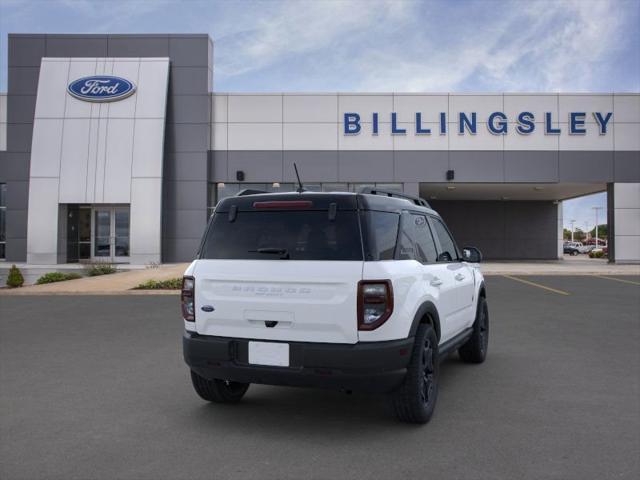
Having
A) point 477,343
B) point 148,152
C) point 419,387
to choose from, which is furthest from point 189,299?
point 148,152

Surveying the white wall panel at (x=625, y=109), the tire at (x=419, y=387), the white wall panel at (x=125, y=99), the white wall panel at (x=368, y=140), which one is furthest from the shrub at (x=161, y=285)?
the white wall panel at (x=625, y=109)

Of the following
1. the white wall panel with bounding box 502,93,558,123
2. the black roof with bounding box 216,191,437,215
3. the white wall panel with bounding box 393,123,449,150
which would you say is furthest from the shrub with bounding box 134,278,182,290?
the white wall panel with bounding box 502,93,558,123

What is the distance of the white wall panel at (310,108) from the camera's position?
25672 mm

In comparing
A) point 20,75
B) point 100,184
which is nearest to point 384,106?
point 100,184

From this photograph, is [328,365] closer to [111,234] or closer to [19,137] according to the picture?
[111,234]

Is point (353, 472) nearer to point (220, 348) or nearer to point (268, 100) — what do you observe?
point (220, 348)

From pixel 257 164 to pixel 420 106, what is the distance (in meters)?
7.94

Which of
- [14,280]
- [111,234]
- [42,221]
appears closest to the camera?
[14,280]

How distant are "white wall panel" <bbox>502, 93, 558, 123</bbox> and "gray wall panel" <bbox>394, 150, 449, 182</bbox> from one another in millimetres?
3472

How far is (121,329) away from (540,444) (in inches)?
264

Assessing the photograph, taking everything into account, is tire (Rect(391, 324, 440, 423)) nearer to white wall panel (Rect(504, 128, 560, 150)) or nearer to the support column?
white wall panel (Rect(504, 128, 560, 150))

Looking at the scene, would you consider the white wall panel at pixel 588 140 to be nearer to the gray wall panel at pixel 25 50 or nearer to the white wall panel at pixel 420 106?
the white wall panel at pixel 420 106

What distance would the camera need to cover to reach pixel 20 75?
26344 millimetres

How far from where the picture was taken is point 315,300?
12.9ft
